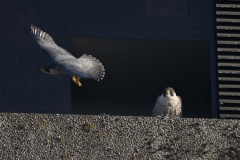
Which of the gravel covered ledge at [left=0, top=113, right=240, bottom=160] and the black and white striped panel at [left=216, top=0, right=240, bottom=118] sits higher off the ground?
the black and white striped panel at [left=216, top=0, right=240, bottom=118]

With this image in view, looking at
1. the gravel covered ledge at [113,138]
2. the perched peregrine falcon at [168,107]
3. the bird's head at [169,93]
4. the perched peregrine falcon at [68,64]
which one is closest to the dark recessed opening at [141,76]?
the bird's head at [169,93]

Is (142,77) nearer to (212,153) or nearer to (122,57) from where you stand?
(122,57)

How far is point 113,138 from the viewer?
13398 millimetres

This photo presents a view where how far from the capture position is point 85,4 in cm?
1669

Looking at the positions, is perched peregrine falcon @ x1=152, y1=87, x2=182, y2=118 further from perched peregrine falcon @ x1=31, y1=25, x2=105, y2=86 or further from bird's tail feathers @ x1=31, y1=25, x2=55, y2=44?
bird's tail feathers @ x1=31, y1=25, x2=55, y2=44

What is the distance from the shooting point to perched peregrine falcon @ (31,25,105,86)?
13906mm

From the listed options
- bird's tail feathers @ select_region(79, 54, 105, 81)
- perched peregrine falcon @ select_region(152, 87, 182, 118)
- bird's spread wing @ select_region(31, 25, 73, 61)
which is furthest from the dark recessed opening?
bird's tail feathers @ select_region(79, 54, 105, 81)

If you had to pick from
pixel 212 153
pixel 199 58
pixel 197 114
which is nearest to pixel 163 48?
pixel 199 58

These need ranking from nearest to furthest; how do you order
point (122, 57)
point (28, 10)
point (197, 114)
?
point (28, 10), point (122, 57), point (197, 114)

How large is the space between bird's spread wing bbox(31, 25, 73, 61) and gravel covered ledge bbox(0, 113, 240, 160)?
1.34 metres

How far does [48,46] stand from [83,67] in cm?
112

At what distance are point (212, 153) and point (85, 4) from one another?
3993 millimetres

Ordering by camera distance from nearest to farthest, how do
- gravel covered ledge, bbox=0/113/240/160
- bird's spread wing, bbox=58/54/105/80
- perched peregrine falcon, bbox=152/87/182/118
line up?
gravel covered ledge, bbox=0/113/240/160 → bird's spread wing, bbox=58/54/105/80 → perched peregrine falcon, bbox=152/87/182/118

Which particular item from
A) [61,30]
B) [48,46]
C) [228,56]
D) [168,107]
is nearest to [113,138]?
[48,46]
